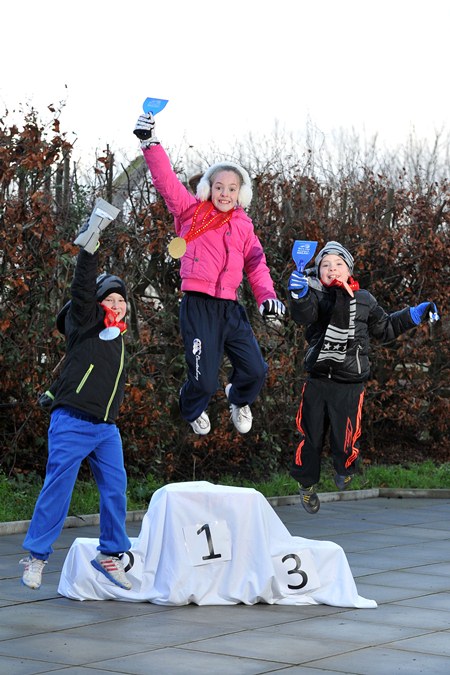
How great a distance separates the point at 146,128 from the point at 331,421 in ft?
8.41

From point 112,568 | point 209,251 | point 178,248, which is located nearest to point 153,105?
point 178,248

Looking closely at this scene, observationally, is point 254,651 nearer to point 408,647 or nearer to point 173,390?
point 408,647

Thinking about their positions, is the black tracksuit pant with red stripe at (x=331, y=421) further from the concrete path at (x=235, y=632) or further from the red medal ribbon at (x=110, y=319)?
the red medal ribbon at (x=110, y=319)

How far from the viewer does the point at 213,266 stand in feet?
26.5

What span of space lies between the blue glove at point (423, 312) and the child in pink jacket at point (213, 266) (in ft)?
3.63

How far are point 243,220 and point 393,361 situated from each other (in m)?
8.86

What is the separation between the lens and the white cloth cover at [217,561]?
7980 millimetres

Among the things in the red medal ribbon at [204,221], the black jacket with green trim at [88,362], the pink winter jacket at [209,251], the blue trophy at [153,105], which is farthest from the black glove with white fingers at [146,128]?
the black jacket with green trim at [88,362]

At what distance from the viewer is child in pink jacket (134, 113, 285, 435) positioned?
803cm

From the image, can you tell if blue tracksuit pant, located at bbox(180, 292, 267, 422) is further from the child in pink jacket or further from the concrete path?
the concrete path

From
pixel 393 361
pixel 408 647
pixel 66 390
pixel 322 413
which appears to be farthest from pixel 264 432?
pixel 408 647

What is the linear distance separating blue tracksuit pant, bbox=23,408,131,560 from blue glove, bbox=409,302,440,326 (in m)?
2.30

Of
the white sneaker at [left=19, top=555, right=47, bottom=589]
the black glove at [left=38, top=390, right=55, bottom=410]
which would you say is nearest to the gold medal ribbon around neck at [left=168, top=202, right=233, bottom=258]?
the black glove at [left=38, top=390, right=55, bottom=410]

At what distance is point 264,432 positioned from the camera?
1445 cm
